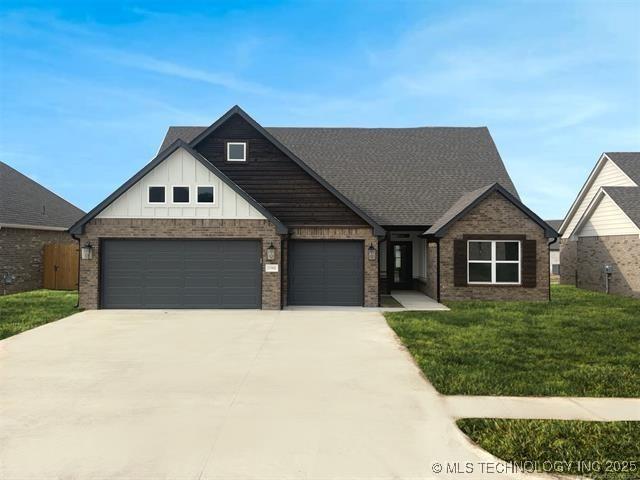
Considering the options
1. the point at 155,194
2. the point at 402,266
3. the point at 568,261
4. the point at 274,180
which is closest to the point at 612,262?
the point at 568,261

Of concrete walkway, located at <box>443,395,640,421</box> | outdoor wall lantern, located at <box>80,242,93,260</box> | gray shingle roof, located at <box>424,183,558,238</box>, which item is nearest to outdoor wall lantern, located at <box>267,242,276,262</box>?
outdoor wall lantern, located at <box>80,242,93,260</box>

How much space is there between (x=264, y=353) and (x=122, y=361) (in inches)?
109

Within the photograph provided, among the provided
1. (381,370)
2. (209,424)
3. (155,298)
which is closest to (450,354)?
(381,370)

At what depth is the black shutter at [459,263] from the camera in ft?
58.0

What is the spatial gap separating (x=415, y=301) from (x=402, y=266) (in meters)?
4.76

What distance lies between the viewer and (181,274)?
15820 millimetres

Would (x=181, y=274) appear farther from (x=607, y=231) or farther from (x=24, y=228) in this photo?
(x=607, y=231)

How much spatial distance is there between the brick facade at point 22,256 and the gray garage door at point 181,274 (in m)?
8.71

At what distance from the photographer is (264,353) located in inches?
364

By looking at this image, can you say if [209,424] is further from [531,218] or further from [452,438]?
[531,218]

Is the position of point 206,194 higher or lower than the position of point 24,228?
higher

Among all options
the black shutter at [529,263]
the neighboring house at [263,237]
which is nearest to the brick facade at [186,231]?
the neighboring house at [263,237]

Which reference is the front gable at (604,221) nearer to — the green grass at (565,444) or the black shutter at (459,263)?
the black shutter at (459,263)

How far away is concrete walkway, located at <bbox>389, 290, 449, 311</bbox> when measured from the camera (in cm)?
1594
